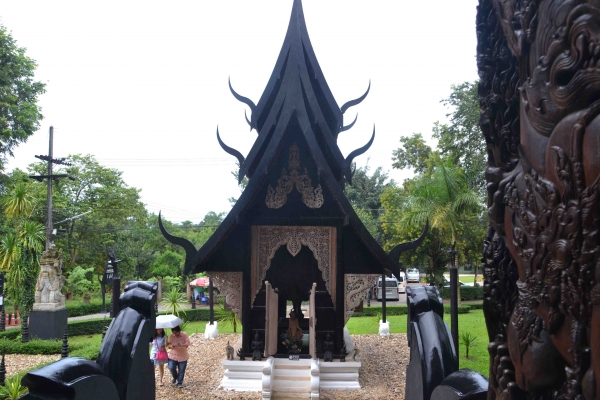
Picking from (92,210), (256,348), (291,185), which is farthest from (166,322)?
(92,210)

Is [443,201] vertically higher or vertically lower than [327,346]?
higher

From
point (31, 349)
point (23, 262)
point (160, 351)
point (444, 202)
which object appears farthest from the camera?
point (23, 262)

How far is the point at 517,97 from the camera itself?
175cm

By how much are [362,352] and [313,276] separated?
3.18 metres

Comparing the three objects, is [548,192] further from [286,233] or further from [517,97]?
[286,233]

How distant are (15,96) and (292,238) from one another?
70.1 ft

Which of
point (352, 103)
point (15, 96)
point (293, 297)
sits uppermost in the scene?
point (15, 96)

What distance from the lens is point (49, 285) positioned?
17594 mm

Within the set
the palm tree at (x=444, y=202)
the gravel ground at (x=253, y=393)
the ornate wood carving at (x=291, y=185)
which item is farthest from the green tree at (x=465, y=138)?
the ornate wood carving at (x=291, y=185)

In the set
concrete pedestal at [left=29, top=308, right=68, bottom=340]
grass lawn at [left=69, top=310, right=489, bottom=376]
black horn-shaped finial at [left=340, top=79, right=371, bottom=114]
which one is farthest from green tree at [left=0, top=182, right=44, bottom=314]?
black horn-shaped finial at [left=340, top=79, right=371, bottom=114]

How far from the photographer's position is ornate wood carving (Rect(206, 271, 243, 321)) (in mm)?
8844

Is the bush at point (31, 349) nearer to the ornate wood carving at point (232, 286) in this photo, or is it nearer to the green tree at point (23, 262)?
the green tree at point (23, 262)

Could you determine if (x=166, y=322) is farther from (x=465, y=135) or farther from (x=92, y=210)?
(x=92, y=210)

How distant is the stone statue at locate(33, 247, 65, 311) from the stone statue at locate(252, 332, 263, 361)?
1202cm
